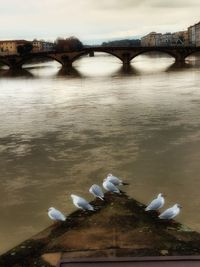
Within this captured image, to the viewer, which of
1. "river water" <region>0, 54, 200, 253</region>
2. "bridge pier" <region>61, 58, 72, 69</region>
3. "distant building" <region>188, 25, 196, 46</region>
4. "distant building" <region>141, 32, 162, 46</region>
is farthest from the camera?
"distant building" <region>141, 32, 162, 46</region>

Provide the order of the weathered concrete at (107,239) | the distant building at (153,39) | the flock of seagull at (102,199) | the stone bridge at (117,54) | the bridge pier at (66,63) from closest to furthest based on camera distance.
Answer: the weathered concrete at (107,239)
the flock of seagull at (102,199)
the stone bridge at (117,54)
the bridge pier at (66,63)
the distant building at (153,39)

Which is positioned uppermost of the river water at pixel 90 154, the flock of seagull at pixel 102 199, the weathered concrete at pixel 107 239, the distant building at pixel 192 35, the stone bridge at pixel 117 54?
the distant building at pixel 192 35

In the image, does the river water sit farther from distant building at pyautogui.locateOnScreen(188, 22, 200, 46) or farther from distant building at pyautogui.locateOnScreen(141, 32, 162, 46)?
distant building at pyautogui.locateOnScreen(141, 32, 162, 46)

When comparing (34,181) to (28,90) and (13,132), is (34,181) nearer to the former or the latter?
(13,132)

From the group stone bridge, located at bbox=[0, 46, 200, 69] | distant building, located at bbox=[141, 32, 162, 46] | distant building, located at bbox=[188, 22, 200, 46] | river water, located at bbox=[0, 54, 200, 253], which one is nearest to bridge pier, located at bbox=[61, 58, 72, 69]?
stone bridge, located at bbox=[0, 46, 200, 69]

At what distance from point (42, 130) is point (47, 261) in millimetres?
10096

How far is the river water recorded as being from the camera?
8.21 m

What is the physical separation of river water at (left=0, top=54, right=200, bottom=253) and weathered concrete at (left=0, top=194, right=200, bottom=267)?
114 centimetres

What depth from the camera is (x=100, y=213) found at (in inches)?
247

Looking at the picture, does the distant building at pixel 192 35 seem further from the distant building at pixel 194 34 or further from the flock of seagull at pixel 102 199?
the flock of seagull at pixel 102 199

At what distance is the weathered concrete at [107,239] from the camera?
505cm

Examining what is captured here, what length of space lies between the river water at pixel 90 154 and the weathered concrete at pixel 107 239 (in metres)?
1.14

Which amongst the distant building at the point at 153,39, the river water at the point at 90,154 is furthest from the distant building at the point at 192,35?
the river water at the point at 90,154

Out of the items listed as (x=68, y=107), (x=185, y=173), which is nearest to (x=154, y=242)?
(x=185, y=173)
